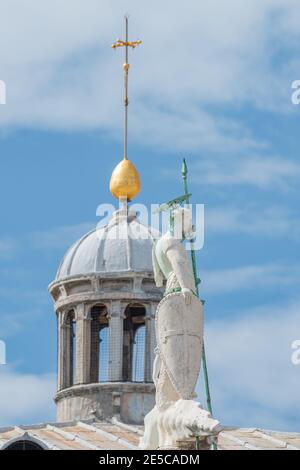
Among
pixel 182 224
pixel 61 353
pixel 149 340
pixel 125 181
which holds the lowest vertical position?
pixel 182 224

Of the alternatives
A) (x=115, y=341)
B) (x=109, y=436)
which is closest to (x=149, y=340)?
(x=115, y=341)

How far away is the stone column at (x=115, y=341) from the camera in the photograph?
447 feet

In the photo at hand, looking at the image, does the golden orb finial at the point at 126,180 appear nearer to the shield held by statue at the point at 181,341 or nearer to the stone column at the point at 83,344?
the stone column at the point at 83,344

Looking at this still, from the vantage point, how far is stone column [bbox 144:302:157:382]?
136250mm

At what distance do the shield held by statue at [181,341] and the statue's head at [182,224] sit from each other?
90.7 inches

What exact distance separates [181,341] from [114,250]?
1028 inches

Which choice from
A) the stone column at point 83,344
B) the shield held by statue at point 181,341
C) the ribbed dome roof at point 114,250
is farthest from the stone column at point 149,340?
the shield held by statue at point 181,341

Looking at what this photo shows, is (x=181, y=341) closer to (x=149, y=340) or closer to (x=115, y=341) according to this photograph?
(x=115, y=341)

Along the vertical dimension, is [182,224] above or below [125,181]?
below

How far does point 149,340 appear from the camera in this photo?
137 meters

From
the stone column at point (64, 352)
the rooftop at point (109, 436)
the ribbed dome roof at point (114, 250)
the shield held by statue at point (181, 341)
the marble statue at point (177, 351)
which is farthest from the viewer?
the stone column at point (64, 352)
